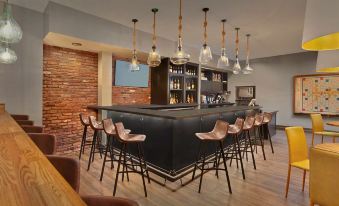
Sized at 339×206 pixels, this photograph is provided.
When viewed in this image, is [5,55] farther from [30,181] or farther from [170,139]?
[30,181]

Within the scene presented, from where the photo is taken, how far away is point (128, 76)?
19.0ft

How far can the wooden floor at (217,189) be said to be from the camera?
2488 millimetres

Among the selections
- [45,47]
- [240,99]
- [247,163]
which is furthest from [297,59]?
[45,47]

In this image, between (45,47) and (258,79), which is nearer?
(45,47)

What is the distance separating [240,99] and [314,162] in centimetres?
765

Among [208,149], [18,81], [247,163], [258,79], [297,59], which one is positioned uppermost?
[297,59]

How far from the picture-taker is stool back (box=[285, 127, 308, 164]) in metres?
2.51

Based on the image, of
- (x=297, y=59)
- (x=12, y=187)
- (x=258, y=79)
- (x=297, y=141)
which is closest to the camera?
(x=12, y=187)

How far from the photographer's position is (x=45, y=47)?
4430mm

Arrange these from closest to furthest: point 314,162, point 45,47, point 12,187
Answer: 1. point 12,187
2. point 314,162
3. point 45,47

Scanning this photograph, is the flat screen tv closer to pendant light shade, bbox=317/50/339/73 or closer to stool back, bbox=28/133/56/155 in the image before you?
stool back, bbox=28/133/56/155

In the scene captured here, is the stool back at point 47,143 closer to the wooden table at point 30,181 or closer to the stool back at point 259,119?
the wooden table at point 30,181

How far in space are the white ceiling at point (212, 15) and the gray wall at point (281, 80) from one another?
2.20 m

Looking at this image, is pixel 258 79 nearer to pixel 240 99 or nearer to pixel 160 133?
pixel 240 99
